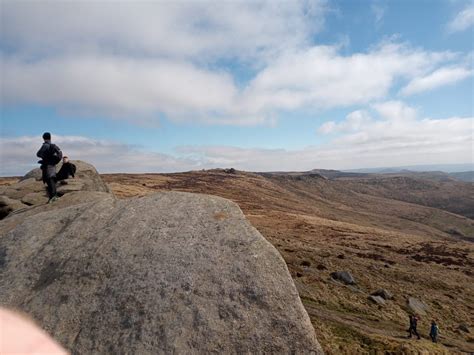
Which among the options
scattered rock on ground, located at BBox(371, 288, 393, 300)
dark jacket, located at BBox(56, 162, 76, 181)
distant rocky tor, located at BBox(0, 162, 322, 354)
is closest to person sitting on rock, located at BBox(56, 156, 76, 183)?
dark jacket, located at BBox(56, 162, 76, 181)

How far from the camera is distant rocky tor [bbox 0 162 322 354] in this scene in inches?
380

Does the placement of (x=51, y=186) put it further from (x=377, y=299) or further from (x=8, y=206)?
(x=377, y=299)

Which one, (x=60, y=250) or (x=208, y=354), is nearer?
(x=208, y=354)

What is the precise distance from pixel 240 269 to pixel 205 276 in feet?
3.98

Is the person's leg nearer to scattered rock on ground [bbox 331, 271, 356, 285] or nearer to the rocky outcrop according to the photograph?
the rocky outcrop

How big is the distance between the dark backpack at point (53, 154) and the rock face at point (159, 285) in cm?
651

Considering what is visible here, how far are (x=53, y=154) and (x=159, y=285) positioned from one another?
1291 centimetres

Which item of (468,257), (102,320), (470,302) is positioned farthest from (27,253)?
(468,257)

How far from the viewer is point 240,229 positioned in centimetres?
1260

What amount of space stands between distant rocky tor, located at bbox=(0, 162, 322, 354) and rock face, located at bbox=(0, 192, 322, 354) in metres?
0.03

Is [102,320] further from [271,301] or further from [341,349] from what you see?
[341,349]

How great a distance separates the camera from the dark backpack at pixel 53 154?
61.6ft

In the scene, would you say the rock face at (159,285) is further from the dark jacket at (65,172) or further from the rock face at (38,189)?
the dark jacket at (65,172)

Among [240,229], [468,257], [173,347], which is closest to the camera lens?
[173,347]
